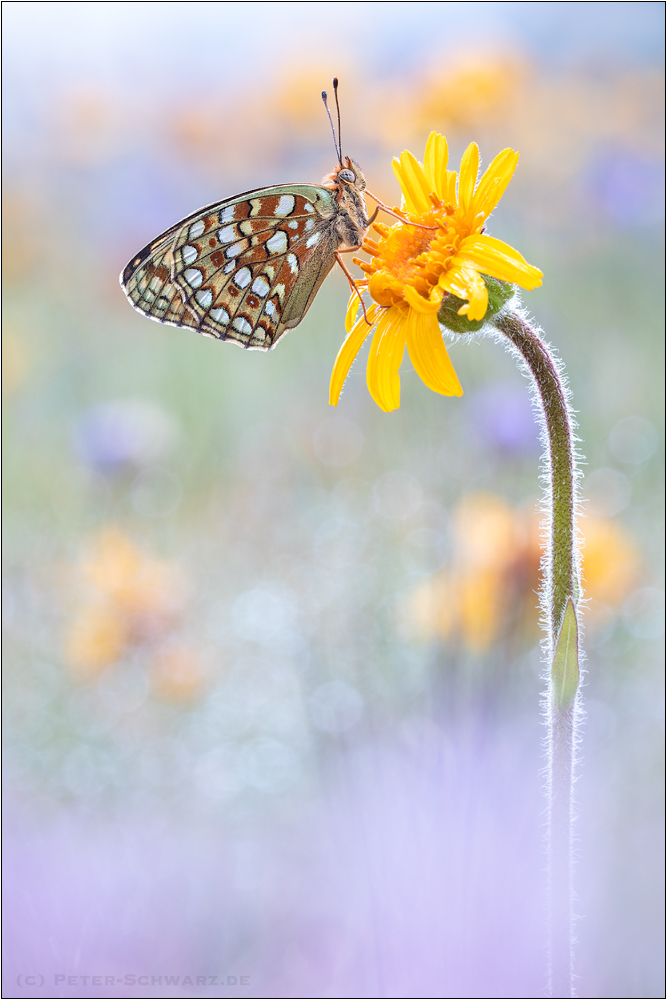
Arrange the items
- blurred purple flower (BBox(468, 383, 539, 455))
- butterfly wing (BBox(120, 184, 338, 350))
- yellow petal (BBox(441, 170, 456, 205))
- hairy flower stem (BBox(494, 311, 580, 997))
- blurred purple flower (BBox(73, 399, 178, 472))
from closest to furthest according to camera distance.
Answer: hairy flower stem (BBox(494, 311, 580, 997)), yellow petal (BBox(441, 170, 456, 205)), butterfly wing (BBox(120, 184, 338, 350)), blurred purple flower (BBox(468, 383, 539, 455)), blurred purple flower (BBox(73, 399, 178, 472))

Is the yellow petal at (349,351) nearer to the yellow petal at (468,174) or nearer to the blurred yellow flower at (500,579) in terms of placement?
the yellow petal at (468,174)

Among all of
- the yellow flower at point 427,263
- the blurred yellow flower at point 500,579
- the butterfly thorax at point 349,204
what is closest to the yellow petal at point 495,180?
the yellow flower at point 427,263

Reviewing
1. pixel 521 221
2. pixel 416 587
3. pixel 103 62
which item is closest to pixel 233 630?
pixel 416 587

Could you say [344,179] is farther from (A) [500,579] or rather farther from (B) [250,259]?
(A) [500,579]

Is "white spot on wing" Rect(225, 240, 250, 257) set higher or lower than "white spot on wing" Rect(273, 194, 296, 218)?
lower

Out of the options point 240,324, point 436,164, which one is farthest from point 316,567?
point 436,164

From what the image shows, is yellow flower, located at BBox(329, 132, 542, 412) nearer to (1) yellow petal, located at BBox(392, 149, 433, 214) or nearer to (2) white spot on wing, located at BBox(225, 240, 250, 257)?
(1) yellow petal, located at BBox(392, 149, 433, 214)

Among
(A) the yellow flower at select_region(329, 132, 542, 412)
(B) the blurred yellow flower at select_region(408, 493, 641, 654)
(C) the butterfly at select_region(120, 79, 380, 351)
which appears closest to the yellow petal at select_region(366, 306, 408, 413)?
(A) the yellow flower at select_region(329, 132, 542, 412)
